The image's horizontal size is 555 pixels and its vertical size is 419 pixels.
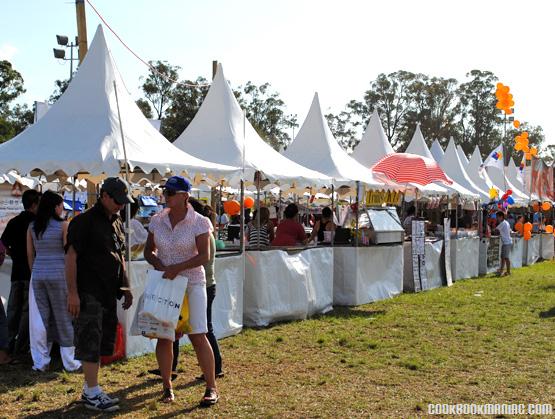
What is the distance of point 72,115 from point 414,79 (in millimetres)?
63896

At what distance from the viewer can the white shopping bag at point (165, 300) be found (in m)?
5.05

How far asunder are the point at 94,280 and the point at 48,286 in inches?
60.9

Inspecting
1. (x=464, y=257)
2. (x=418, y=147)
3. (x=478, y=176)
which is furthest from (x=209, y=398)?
(x=478, y=176)

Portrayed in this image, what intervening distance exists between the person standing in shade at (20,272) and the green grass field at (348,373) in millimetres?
434

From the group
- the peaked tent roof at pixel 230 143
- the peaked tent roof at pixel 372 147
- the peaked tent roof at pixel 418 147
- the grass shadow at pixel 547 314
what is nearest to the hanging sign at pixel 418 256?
the grass shadow at pixel 547 314

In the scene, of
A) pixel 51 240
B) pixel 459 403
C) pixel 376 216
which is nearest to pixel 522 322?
pixel 376 216

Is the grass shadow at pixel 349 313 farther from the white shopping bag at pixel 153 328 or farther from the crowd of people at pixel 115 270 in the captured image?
the white shopping bag at pixel 153 328

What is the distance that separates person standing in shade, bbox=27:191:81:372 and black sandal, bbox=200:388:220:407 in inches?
64.3

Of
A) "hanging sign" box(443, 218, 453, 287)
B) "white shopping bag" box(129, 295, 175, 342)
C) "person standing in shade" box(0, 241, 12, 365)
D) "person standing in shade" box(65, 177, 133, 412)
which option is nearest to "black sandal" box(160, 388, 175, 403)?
"person standing in shade" box(65, 177, 133, 412)

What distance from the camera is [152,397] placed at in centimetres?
570

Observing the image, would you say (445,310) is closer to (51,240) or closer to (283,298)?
(283,298)

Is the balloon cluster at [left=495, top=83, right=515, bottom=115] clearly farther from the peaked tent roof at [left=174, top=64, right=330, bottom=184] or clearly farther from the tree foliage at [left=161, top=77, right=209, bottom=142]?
the tree foliage at [left=161, top=77, right=209, bottom=142]

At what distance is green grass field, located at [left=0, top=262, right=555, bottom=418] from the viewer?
5.52 meters

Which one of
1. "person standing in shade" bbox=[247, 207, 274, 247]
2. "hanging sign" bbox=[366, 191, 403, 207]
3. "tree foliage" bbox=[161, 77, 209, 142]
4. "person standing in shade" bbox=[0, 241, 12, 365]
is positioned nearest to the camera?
"person standing in shade" bbox=[0, 241, 12, 365]
